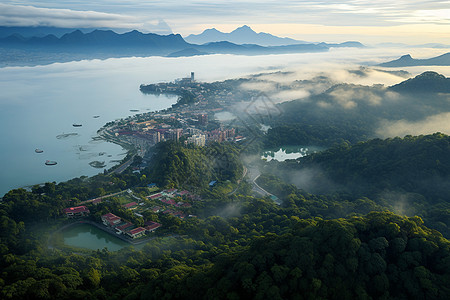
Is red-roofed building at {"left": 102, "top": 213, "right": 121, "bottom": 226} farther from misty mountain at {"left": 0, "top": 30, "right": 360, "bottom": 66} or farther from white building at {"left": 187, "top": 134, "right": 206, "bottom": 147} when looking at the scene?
misty mountain at {"left": 0, "top": 30, "right": 360, "bottom": 66}

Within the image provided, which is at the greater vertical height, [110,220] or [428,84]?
[428,84]

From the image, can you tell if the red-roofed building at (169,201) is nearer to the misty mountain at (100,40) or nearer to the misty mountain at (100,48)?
the misty mountain at (100,48)

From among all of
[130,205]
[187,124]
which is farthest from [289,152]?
[130,205]

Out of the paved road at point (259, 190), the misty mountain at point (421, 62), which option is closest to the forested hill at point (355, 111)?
the paved road at point (259, 190)

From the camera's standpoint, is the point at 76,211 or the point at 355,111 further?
the point at 355,111

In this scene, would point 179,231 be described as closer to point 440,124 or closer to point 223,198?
point 223,198

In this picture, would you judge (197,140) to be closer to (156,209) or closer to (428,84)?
(156,209)

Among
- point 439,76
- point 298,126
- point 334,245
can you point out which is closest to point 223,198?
point 334,245

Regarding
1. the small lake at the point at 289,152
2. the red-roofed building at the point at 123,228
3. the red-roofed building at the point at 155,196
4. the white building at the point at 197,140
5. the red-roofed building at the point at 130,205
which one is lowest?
the small lake at the point at 289,152
